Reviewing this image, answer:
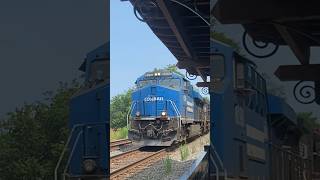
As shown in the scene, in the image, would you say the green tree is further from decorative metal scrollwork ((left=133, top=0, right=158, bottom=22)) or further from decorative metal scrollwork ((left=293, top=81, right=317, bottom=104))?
decorative metal scrollwork ((left=293, top=81, right=317, bottom=104))

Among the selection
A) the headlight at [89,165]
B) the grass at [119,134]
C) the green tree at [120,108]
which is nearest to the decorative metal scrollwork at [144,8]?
the green tree at [120,108]

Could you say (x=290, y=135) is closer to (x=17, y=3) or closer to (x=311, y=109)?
Answer: (x=311, y=109)

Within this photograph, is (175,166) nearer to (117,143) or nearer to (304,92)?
(117,143)

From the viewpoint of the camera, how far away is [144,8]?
211cm

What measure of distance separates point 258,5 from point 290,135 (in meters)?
0.49

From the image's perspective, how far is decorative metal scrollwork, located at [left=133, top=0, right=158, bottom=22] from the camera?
208cm

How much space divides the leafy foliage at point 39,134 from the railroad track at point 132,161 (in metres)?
0.30

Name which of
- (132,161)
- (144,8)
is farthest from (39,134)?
(144,8)

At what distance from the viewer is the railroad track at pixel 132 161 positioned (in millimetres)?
2305

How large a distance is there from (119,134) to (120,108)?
0.44 ft

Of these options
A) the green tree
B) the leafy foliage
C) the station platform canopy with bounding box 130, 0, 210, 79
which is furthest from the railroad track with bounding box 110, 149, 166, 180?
the station platform canopy with bounding box 130, 0, 210, 79

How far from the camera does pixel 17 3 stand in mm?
2082

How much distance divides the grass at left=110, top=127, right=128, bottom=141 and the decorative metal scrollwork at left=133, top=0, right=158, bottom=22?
50 centimetres

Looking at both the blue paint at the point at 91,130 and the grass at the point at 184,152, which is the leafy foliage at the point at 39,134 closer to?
the blue paint at the point at 91,130
